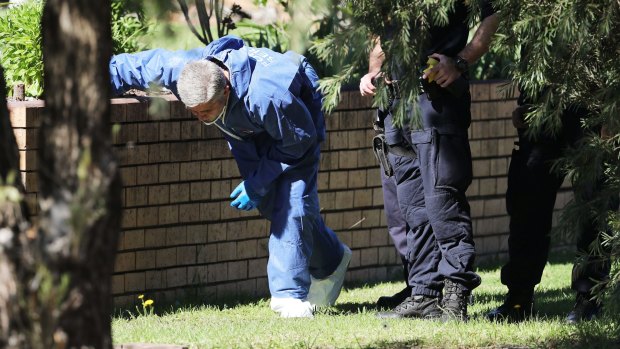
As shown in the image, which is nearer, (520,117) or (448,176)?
(448,176)

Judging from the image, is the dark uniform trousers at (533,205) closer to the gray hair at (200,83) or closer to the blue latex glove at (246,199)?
the blue latex glove at (246,199)

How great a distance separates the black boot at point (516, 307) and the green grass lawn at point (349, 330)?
0.09m

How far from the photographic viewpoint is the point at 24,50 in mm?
6293

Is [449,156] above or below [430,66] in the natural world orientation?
below

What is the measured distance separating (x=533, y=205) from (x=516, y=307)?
0.54 m

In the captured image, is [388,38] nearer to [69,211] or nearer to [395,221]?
[69,211]

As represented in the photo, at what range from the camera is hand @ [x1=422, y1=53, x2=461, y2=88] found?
17.0 feet

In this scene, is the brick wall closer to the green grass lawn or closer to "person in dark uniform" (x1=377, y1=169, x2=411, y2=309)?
the green grass lawn

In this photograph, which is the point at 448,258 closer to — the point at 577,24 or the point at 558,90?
the point at 558,90

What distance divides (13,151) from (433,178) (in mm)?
2766

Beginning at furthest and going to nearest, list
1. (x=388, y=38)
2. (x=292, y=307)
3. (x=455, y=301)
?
(x=292, y=307) → (x=455, y=301) → (x=388, y=38)

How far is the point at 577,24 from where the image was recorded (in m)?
4.04

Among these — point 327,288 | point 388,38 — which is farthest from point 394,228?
point 388,38

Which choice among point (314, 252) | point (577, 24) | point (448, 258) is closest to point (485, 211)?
point (314, 252)
